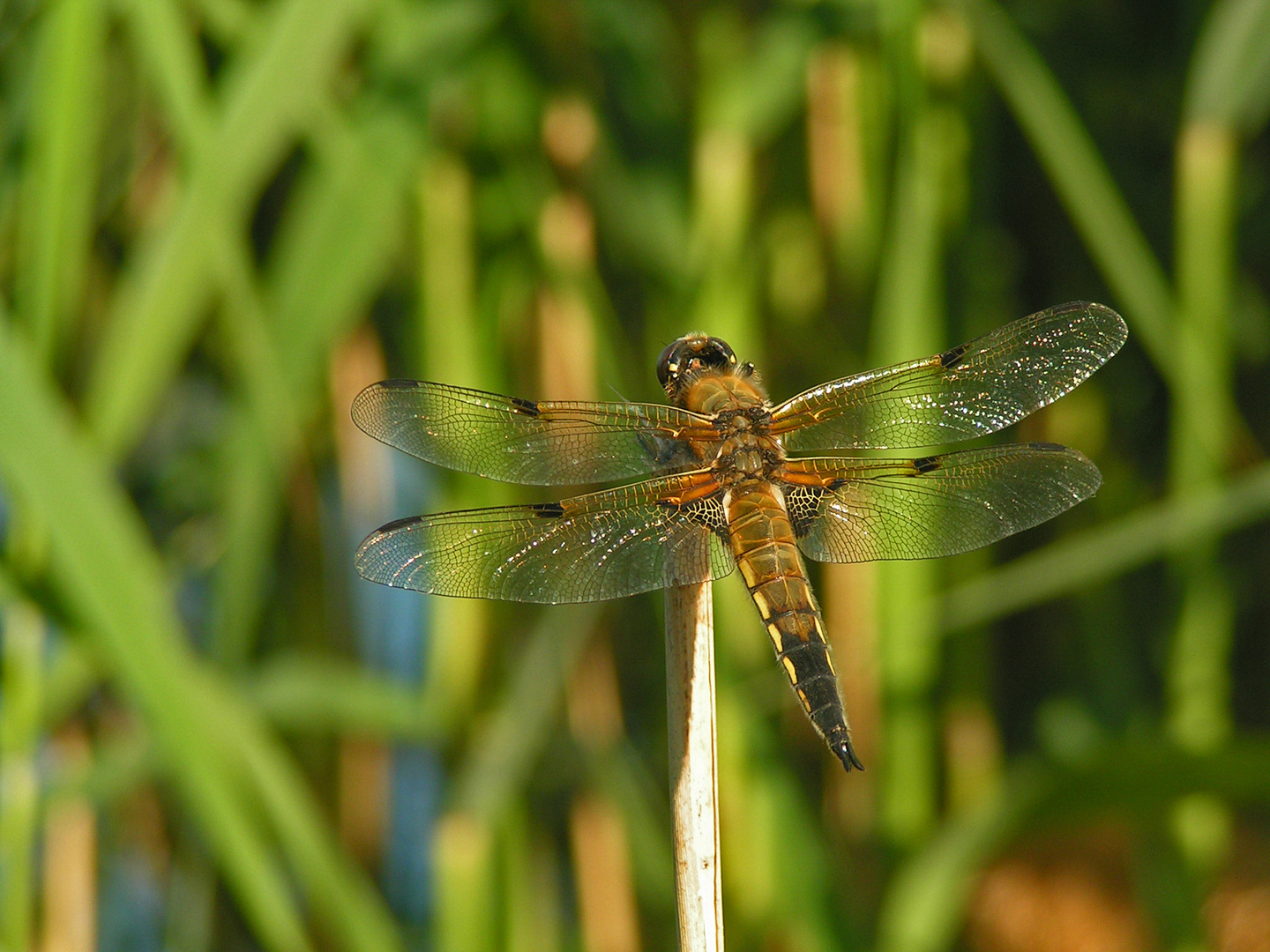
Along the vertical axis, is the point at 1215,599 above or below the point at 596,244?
below

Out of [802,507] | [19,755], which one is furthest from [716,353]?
[19,755]

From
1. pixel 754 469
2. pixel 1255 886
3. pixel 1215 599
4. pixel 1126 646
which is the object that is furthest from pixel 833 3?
pixel 1255 886

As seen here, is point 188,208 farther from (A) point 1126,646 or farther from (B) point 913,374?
(A) point 1126,646

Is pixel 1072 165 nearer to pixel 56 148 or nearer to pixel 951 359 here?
pixel 951 359

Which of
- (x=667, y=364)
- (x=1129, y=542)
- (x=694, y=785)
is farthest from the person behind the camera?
(x=1129, y=542)

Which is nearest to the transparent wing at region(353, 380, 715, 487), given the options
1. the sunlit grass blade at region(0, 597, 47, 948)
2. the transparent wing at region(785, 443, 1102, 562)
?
the transparent wing at region(785, 443, 1102, 562)

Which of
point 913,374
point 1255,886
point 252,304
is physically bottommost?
point 1255,886
